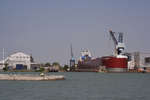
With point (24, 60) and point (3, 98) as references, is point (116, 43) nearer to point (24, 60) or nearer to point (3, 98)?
point (24, 60)

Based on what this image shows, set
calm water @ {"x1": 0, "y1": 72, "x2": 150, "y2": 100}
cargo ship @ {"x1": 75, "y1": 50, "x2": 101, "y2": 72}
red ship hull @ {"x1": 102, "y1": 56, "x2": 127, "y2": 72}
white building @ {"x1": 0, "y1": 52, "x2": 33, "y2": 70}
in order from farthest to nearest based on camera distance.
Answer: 1. white building @ {"x1": 0, "y1": 52, "x2": 33, "y2": 70}
2. cargo ship @ {"x1": 75, "y1": 50, "x2": 101, "y2": 72}
3. red ship hull @ {"x1": 102, "y1": 56, "x2": 127, "y2": 72}
4. calm water @ {"x1": 0, "y1": 72, "x2": 150, "y2": 100}

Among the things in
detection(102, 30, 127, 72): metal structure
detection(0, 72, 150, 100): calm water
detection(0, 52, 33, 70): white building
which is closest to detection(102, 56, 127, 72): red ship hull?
detection(102, 30, 127, 72): metal structure

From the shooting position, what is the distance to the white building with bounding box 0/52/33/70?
6844 inches

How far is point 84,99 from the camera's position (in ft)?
82.2

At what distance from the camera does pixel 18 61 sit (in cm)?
17688

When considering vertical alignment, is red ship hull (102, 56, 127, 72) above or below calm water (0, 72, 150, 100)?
above

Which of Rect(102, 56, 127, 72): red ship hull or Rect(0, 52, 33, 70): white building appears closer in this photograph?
Rect(102, 56, 127, 72): red ship hull

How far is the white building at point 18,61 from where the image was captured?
17382cm

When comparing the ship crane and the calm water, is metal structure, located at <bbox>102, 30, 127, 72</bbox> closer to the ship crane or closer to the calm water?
the ship crane

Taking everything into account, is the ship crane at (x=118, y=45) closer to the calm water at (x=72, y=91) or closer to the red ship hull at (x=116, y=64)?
the red ship hull at (x=116, y=64)

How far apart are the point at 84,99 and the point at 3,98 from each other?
6.17 meters

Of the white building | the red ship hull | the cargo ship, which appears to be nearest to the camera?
the red ship hull

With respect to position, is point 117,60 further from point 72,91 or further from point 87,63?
point 72,91

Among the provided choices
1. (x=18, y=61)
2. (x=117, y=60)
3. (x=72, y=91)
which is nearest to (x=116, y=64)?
(x=117, y=60)
